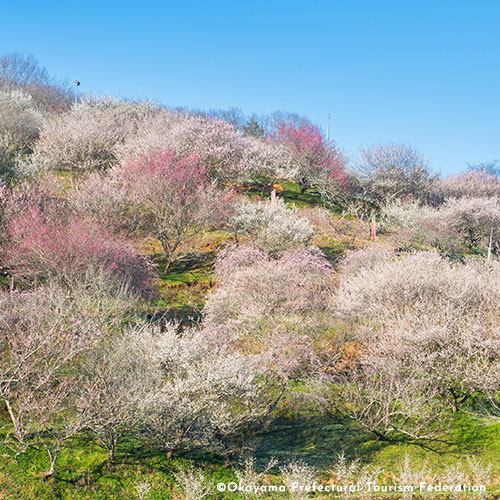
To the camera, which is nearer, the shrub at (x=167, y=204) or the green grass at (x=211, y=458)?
the green grass at (x=211, y=458)

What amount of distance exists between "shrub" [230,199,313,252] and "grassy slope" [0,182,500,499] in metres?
8.67

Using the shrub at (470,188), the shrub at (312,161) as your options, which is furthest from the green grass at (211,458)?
the shrub at (470,188)

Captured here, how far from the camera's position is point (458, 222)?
28.4 metres

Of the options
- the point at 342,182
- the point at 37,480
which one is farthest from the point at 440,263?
the point at 342,182

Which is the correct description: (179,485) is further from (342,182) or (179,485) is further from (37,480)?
(342,182)

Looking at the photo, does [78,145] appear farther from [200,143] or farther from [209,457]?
→ [209,457]

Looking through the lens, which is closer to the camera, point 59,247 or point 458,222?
point 59,247

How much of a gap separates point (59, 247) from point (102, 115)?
23165 mm

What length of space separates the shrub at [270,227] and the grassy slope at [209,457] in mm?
8671

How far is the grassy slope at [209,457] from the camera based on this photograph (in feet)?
25.0

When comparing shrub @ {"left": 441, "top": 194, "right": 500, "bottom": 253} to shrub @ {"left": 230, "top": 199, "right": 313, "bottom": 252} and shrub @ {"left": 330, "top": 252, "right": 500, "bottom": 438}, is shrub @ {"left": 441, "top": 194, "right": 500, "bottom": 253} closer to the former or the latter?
shrub @ {"left": 230, "top": 199, "right": 313, "bottom": 252}

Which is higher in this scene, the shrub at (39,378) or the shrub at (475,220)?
the shrub at (475,220)

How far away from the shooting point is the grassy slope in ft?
25.0

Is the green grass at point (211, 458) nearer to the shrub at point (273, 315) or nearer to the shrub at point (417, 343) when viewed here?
the shrub at point (417, 343)
